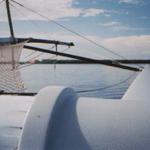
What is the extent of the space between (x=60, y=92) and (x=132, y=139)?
84 cm

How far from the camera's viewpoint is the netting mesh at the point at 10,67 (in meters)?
18.8

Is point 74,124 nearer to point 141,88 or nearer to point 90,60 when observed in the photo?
point 141,88

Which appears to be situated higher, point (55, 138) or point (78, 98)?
point (78, 98)

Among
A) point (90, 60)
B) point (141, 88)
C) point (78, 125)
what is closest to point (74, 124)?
point (78, 125)

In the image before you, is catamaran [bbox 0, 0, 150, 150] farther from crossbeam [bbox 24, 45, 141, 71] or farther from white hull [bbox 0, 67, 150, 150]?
crossbeam [bbox 24, 45, 141, 71]

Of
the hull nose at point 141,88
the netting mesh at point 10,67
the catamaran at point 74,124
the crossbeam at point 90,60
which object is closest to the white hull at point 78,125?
the catamaran at point 74,124

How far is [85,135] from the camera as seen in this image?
115 inches

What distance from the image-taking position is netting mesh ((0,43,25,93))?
738 inches

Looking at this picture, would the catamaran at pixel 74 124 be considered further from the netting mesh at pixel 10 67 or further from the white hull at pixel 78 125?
the netting mesh at pixel 10 67

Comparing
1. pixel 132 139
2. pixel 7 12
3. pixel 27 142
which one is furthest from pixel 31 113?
pixel 7 12

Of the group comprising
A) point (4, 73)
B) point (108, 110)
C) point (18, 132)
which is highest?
point (108, 110)

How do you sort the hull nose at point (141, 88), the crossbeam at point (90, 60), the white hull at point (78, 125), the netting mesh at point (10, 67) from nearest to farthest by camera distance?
the white hull at point (78, 125)
the hull nose at point (141, 88)
the netting mesh at point (10, 67)
the crossbeam at point (90, 60)

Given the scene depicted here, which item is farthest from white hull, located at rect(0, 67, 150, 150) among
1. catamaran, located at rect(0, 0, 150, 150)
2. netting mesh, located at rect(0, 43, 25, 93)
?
netting mesh, located at rect(0, 43, 25, 93)

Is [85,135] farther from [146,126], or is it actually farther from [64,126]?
[146,126]
